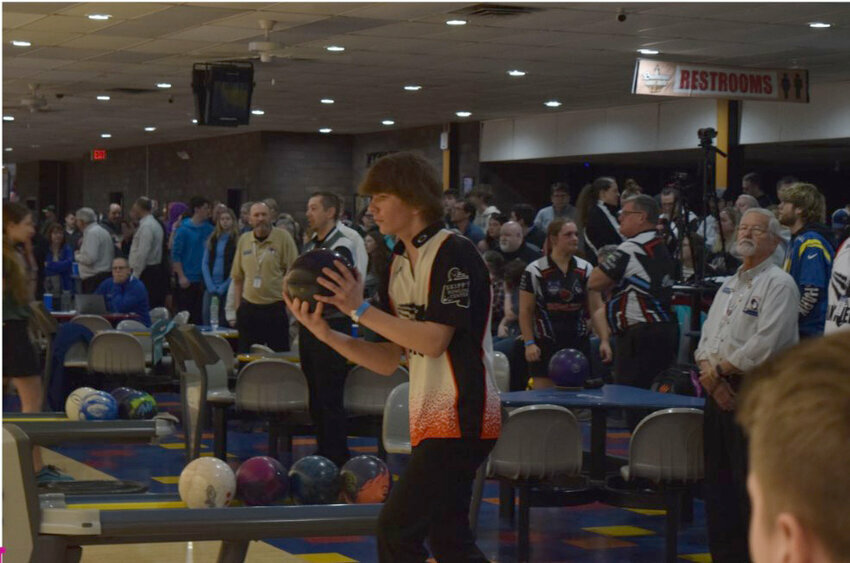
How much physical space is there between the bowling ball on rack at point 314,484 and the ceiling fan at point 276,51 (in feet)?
25.0

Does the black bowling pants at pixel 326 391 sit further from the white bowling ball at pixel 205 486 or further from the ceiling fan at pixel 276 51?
the ceiling fan at pixel 276 51

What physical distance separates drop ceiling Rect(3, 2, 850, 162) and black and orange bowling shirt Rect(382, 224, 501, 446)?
23.1 ft

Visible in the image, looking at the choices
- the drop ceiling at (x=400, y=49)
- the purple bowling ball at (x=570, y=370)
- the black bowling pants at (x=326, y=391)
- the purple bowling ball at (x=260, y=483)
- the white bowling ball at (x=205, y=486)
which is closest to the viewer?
the white bowling ball at (x=205, y=486)

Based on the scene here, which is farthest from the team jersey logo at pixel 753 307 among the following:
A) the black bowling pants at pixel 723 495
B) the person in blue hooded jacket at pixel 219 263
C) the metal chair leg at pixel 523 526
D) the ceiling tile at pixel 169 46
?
the ceiling tile at pixel 169 46

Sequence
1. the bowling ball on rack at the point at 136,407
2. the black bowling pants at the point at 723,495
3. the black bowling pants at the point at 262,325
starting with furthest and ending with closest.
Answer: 1. the black bowling pants at the point at 262,325
2. the bowling ball on rack at the point at 136,407
3. the black bowling pants at the point at 723,495

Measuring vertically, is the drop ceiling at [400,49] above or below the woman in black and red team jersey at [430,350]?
above

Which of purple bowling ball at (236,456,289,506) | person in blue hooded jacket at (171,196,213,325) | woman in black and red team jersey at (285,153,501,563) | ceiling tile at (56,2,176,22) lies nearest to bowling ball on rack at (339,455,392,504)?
purple bowling ball at (236,456,289,506)

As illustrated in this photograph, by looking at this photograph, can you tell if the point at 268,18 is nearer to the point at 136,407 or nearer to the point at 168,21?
the point at 168,21

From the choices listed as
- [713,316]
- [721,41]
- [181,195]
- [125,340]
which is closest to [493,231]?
[721,41]

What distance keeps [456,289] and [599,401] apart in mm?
2883

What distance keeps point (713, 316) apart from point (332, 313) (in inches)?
113

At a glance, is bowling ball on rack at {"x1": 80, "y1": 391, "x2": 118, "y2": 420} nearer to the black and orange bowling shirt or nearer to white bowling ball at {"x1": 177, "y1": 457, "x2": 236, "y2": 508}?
white bowling ball at {"x1": 177, "y1": 457, "x2": 236, "y2": 508}

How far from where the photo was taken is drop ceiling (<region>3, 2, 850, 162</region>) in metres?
11.2

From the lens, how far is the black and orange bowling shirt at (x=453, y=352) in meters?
3.84
